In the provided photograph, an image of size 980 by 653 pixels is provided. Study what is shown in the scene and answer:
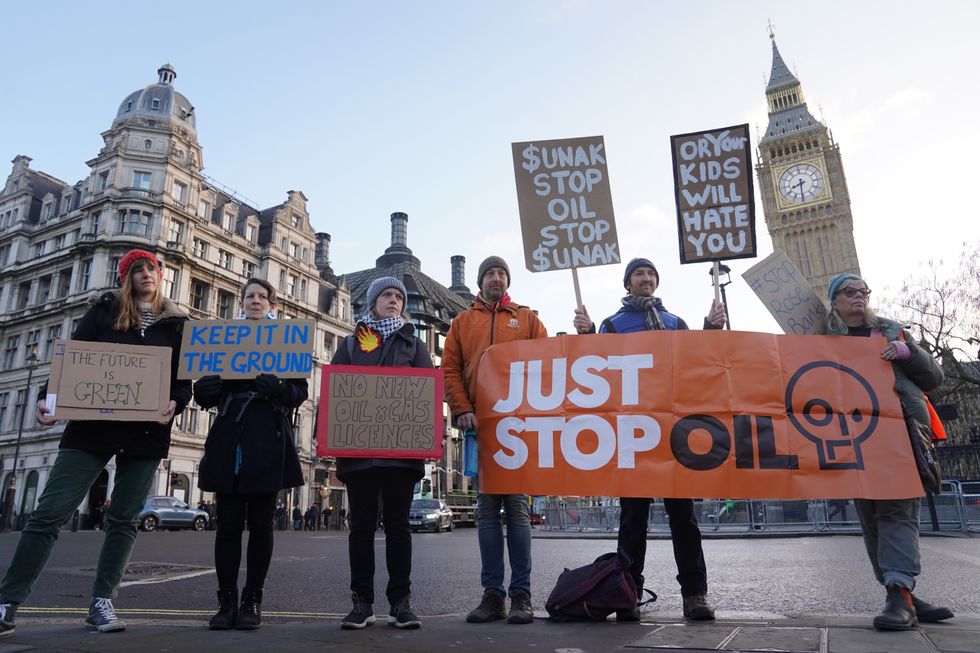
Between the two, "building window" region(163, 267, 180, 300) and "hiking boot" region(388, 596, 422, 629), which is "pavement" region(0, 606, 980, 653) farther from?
"building window" region(163, 267, 180, 300)

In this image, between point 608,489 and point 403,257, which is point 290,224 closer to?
point 403,257

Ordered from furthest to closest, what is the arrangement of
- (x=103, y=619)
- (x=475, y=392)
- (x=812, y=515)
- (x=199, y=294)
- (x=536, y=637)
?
(x=199, y=294)
(x=812, y=515)
(x=475, y=392)
(x=103, y=619)
(x=536, y=637)

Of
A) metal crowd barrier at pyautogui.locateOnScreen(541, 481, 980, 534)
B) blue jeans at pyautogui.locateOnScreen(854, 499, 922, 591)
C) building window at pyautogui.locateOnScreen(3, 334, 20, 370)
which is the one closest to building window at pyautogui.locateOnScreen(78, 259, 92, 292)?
building window at pyautogui.locateOnScreen(3, 334, 20, 370)

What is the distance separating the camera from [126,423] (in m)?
4.24

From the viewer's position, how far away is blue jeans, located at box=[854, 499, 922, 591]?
389 centimetres

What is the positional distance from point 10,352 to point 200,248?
569 inches

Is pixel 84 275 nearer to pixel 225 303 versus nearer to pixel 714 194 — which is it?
pixel 225 303

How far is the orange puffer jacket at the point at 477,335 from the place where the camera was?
497cm

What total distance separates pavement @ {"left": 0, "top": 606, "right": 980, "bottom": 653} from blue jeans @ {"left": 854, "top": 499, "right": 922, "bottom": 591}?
0.97 ft

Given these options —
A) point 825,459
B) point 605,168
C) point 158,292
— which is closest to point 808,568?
point 825,459

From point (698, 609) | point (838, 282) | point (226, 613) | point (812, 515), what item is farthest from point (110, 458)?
point (812, 515)

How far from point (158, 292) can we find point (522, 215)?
2.77 meters

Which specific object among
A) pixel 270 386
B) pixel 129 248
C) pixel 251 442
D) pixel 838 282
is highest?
pixel 129 248

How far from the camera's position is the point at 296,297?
5056 centimetres
